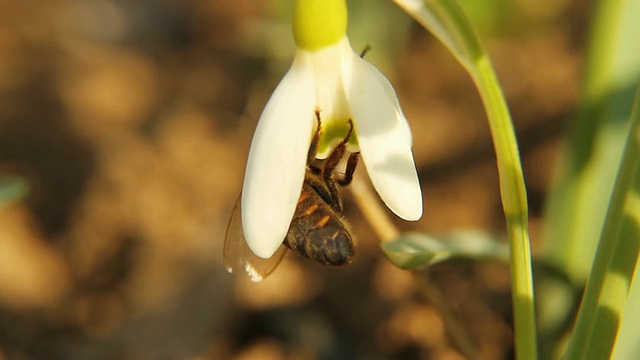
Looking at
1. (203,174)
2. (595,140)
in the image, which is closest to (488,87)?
(595,140)

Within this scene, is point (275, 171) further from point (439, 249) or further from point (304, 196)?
point (439, 249)

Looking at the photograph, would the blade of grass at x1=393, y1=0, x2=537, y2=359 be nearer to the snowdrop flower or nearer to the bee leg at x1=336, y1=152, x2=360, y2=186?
the snowdrop flower

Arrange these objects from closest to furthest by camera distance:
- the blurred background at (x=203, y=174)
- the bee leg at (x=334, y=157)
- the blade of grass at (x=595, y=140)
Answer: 1. the bee leg at (x=334, y=157)
2. the blade of grass at (x=595, y=140)
3. the blurred background at (x=203, y=174)

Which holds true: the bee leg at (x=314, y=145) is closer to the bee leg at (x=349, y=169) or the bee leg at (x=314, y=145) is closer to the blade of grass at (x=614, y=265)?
the bee leg at (x=349, y=169)

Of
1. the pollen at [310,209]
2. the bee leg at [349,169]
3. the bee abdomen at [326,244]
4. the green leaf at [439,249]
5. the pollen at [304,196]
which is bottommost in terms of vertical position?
the green leaf at [439,249]

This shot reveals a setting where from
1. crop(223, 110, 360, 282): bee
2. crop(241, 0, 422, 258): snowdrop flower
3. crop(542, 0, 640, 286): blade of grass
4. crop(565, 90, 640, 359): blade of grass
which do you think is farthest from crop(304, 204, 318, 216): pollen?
crop(542, 0, 640, 286): blade of grass

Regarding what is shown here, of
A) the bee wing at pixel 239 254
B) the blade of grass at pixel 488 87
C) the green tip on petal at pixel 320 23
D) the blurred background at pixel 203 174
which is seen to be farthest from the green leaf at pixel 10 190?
the blade of grass at pixel 488 87
